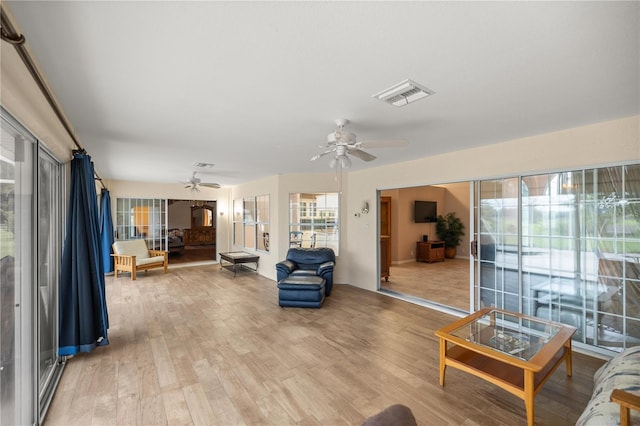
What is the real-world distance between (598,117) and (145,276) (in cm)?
870

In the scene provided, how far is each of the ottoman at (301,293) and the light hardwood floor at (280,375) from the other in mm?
154

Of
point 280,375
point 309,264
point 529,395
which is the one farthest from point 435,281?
point 280,375

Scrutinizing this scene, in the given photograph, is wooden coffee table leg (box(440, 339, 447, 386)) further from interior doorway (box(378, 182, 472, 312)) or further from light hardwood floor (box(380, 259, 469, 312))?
interior doorway (box(378, 182, 472, 312))

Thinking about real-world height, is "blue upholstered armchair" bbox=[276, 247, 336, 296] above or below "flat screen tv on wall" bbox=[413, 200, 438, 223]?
below

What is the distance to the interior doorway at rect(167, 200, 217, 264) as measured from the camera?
38.7ft

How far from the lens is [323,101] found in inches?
95.0

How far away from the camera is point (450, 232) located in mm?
9414

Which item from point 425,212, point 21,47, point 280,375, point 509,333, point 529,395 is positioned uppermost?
point 21,47

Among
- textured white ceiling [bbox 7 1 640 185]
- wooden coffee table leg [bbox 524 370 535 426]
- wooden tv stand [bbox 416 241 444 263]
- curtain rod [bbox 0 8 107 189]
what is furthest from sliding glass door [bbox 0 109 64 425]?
wooden tv stand [bbox 416 241 444 263]

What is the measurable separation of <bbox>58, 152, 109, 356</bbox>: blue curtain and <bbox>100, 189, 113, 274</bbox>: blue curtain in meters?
4.71

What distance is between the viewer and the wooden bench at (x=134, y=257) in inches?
261

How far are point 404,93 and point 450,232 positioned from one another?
326 inches

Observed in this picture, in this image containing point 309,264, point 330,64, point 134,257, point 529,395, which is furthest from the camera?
point 134,257

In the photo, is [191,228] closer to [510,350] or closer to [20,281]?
[20,281]
